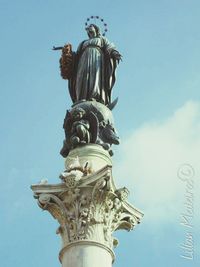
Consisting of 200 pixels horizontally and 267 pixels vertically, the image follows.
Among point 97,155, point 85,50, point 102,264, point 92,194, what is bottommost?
point 102,264

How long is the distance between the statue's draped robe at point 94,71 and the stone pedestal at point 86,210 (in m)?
3.25

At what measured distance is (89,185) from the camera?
48.9ft

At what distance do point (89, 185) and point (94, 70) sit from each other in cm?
474

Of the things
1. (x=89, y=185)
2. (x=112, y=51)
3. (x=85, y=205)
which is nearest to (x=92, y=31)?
(x=112, y=51)

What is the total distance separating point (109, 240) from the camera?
48.6ft

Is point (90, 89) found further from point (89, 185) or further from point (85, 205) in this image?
point (85, 205)

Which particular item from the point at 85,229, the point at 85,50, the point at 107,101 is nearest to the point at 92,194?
the point at 85,229

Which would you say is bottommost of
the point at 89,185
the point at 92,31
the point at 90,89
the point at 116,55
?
the point at 89,185

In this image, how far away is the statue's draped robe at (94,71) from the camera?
723 inches

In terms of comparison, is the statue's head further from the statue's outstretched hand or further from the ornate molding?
the ornate molding

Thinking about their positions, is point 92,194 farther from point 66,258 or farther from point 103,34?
point 103,34

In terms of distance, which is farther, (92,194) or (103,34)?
(103,34)

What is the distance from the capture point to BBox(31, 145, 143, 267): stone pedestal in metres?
14.4

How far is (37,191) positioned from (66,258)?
1652 millimetres
